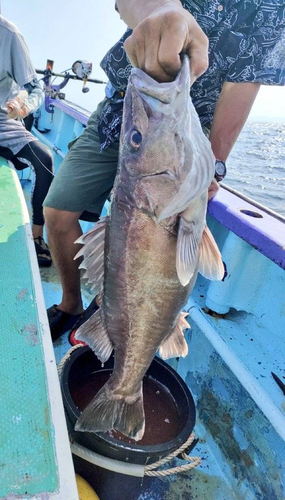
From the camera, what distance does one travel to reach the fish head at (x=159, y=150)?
1241mm

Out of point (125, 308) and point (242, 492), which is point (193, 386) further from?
point (125, 308)

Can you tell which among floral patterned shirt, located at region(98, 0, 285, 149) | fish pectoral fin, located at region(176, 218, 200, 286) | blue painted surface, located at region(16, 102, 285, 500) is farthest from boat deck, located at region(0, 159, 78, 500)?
floral patterned shirt, located at region(98, 0, 285, 149)

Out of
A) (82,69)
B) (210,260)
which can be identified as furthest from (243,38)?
(82,69)

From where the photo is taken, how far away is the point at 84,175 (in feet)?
8.36

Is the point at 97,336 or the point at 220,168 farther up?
the point at 220,168

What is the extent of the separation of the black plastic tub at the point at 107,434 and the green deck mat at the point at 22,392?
0.36 metres

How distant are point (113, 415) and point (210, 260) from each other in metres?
0.81

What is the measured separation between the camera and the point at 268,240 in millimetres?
1973

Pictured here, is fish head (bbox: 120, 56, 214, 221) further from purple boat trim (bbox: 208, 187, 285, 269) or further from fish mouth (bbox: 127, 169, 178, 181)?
purple boat trim (bbox: 208, 187, 285, 269)

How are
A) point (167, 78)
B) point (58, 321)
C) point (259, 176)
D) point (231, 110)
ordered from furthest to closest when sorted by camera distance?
point (259, 176)
point (58, 321)
point (231, 110)
point (167, 78)

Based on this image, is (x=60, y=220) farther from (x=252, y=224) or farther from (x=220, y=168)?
(x=252, y=224)

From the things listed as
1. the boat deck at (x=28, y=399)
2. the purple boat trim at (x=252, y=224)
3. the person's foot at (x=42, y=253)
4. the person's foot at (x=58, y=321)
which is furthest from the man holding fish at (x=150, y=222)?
the person's foot at (x=42, y=253)

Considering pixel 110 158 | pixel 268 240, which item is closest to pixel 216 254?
pixel 268 240

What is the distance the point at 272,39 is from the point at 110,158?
47.4 inches
